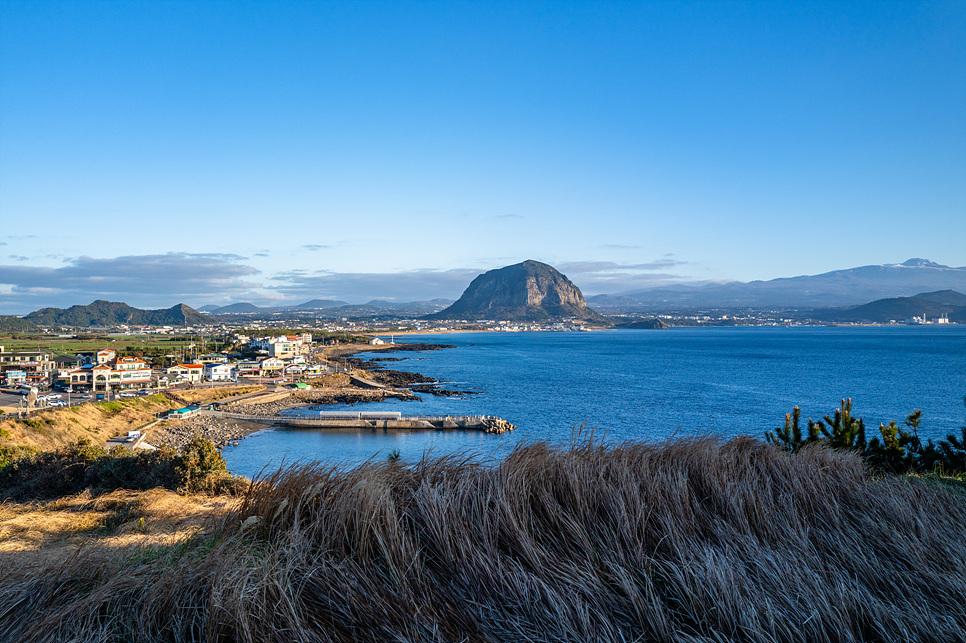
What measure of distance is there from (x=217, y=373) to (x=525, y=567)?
7047 centimetres

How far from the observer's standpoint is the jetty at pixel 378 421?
3742cm

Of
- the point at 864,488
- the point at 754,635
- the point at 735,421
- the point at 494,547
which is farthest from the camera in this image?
the point at 735,421

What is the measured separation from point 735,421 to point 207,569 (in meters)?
38.6

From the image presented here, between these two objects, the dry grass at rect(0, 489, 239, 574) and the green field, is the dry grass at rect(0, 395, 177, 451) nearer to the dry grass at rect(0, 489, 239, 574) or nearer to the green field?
the dry grass at rect(0, 489, 239, 574)

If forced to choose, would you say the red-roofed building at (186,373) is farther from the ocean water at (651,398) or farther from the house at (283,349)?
the house at (283,349)

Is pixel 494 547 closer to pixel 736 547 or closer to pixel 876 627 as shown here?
pixel 736 547

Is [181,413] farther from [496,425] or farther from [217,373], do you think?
[217,373]

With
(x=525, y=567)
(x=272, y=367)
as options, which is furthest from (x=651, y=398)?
(x=272, y=367)

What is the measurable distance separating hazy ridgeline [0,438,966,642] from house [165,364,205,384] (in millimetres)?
65038

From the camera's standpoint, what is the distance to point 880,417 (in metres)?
36.2

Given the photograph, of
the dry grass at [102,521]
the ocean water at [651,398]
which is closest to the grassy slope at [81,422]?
the ocean water at [651,398]

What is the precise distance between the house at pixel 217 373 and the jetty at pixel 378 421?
76.7 feet

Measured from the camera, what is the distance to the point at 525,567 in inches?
99.2

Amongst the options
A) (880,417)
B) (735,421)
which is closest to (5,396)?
(735,421)
